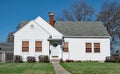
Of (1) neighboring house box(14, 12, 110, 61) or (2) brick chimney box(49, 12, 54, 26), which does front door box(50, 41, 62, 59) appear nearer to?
(1) neighboring house box(14, 12, 110, 61)

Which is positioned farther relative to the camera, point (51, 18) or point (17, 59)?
→ point (51, 18)

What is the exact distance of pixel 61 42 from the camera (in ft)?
111

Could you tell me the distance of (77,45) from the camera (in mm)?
34281

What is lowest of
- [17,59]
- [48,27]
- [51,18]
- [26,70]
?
[26,70]

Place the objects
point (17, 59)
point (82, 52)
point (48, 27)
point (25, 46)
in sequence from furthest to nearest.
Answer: point (48, 27), point (82, 52), point (25, 46), point (17, 59)

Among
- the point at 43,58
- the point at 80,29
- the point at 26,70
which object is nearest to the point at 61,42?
the point at 43,58

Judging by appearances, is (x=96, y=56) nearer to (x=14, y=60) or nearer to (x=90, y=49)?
(x=90, y=49)

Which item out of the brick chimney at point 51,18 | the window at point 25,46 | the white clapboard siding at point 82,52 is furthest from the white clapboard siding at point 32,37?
the brick chimney at point 51,18

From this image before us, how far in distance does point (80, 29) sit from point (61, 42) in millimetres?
3851

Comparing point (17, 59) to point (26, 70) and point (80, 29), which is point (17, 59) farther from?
point (26, 70)

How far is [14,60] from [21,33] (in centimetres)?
328

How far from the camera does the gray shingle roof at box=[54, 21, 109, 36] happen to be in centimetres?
3506

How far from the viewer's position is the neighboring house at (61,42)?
3284 centimetres

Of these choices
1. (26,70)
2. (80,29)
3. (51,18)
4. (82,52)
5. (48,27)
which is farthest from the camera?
(51,18)
